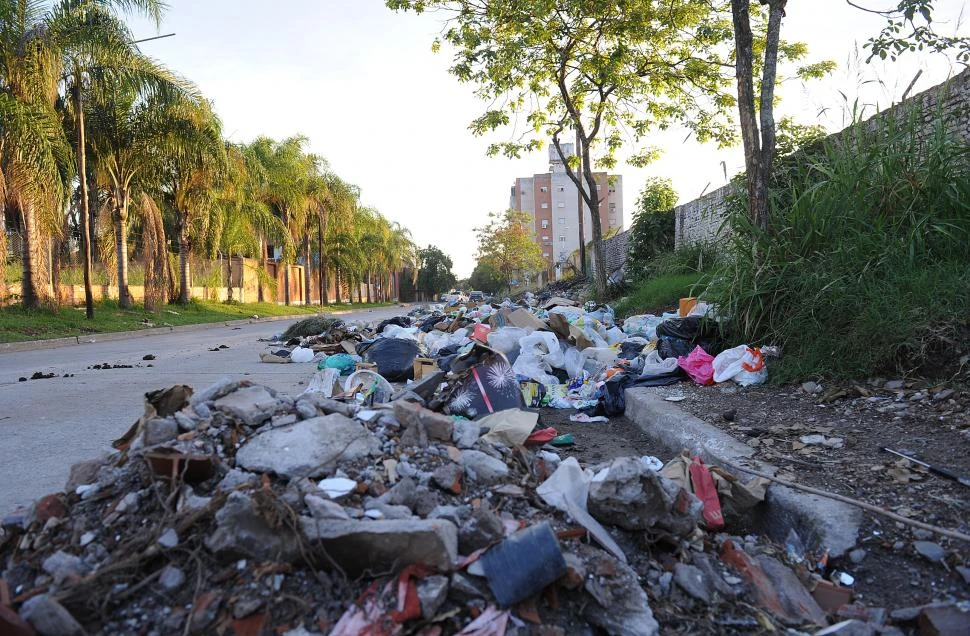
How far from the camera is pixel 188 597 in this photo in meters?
1.71

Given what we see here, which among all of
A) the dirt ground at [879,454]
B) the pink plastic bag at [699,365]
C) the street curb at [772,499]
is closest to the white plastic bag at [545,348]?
the pink plastic bag at [699,365]

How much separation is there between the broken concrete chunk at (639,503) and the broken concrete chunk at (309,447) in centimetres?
90

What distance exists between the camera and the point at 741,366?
14.9 ft

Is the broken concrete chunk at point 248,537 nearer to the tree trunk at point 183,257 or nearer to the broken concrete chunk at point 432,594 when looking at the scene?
the broken concrete chunk at point 432,594

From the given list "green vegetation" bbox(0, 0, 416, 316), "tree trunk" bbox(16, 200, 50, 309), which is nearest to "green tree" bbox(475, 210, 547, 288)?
"green vegetation" bbox(0, 0, 416, 316)

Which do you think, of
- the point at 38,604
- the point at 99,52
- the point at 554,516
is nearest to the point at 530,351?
the point at 554,516

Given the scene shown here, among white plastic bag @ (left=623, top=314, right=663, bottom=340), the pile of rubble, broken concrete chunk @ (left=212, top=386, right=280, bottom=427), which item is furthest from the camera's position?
white plastic bag @ (left=623, top=314, right=663, bottom=340)

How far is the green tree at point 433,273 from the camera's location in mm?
82750

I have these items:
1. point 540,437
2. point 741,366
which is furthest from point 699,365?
point 540,437

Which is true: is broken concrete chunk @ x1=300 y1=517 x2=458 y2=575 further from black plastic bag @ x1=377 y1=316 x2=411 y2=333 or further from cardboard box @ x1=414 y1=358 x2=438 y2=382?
black plastic bag @ x1=377 y1=316 x2=411 y2=333

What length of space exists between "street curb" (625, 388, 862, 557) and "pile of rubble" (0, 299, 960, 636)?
0.31ft

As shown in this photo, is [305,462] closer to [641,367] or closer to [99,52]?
[641,367]

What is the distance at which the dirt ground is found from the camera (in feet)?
6.62

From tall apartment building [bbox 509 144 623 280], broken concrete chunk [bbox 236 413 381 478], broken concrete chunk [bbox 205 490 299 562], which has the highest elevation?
tall apartment building [bbox 509 144 623 280]
